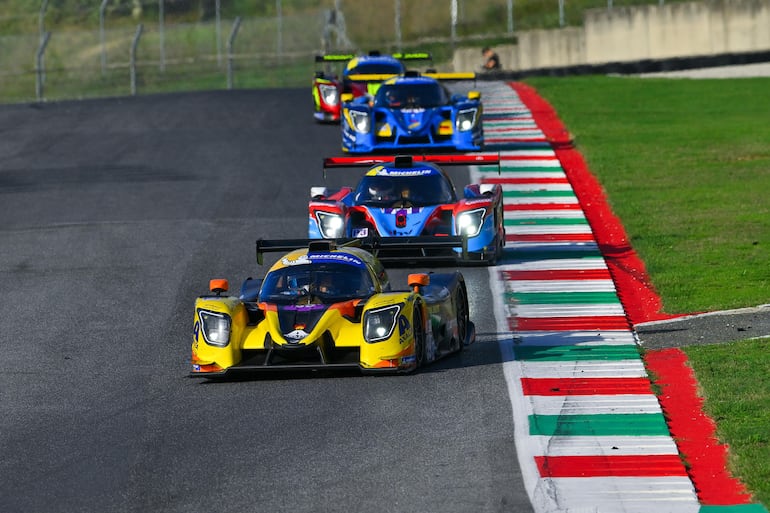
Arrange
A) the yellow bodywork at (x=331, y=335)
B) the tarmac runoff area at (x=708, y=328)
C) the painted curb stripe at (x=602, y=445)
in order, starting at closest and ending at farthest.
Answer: the painted curb stripe at (x=602, y=445) → the yellow bodywork at (x=331, y=335) → the tarmac runoff area at (x=708, y=328)

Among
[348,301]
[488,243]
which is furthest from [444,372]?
[488,243]

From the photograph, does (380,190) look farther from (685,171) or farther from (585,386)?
(685,171)

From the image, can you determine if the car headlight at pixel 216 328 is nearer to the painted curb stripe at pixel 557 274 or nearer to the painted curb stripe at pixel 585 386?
the painted curb stripe at pixel 585 386

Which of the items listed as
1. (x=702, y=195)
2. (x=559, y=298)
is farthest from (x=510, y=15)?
(x=559, y=298)

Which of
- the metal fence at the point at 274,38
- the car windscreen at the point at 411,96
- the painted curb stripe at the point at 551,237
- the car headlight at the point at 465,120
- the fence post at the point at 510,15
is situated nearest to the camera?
the painted curb stripe at the point at 551,237

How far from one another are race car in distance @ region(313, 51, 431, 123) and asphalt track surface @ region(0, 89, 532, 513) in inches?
233

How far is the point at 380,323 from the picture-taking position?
14898 millimetres

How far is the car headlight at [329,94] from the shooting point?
36.7m

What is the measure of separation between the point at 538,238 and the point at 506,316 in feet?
17.5

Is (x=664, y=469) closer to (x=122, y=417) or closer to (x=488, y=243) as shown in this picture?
(x=122, y=417)

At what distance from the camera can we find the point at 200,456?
12.3m

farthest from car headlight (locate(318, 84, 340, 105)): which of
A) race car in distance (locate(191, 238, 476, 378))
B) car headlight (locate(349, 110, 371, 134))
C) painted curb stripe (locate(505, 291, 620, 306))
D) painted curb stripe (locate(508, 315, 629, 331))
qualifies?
race car in distance (locate(191, 238, 476, 378))

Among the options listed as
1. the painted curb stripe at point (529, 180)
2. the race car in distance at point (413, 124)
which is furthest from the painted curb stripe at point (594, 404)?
the race car in distance at point (413, 124)

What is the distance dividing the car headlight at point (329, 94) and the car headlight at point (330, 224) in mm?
15174
